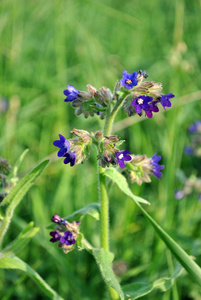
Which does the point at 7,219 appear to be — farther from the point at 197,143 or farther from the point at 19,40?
the point at 19,40

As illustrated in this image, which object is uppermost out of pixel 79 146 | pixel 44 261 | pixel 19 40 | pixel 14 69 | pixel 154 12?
pixel 154 12

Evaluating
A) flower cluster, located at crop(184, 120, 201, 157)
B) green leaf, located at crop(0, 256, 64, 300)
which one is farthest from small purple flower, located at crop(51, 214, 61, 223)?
flower cluster, located at crop(184, 120, 201, 157)

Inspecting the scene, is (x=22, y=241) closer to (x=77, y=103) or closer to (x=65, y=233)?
A: (x=65, y=233)

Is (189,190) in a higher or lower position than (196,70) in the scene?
lower

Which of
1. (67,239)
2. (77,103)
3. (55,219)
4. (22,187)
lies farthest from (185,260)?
(77,103)

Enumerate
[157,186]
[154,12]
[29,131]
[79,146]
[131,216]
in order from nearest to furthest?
[79,146], [131,216], [157,186], [29,131], [154,12]

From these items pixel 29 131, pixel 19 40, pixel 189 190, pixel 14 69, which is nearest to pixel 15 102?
pixel 29 131
